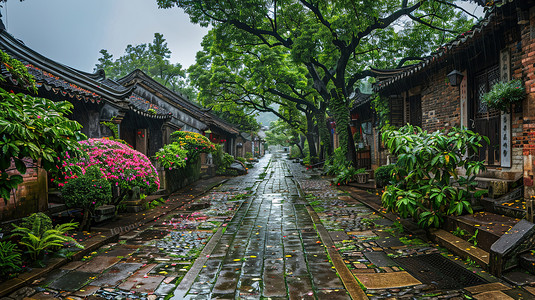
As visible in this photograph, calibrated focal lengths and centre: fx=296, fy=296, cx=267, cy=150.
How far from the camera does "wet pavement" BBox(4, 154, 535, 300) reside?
364 centimetres

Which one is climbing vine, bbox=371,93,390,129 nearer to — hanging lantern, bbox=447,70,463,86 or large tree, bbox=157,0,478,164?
large tree, bbox=157,0,478,164

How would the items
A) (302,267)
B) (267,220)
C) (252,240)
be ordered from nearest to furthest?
(302,267)
(252,240)
(267,220)

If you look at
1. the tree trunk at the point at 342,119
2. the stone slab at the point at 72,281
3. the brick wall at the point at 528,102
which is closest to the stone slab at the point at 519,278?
the brick wall at the point at 528,102

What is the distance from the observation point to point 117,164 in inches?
267

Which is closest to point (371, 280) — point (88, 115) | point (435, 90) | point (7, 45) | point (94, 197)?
point (94, 197)

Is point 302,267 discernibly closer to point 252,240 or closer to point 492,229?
point 252,240

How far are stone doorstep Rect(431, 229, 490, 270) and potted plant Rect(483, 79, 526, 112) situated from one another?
286 cm

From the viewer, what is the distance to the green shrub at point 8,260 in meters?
3.75

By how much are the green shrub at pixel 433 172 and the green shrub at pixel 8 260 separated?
5895 millimetres

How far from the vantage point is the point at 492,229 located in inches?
181

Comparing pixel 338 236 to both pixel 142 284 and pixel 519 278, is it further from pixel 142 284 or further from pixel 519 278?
pixel 142 284

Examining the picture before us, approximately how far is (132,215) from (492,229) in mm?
7690

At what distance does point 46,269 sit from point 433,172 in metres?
6.53

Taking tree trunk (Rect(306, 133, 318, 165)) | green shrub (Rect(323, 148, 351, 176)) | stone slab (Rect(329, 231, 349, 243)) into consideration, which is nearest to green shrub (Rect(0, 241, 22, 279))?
stone slab (Rect(329, 231, 349, 243))
